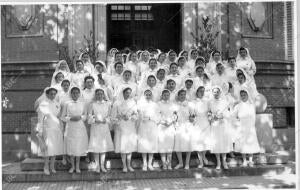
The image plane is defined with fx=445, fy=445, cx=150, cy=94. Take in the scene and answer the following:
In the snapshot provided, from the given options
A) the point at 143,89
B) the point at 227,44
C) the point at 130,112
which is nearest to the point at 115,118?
the point at 130,112

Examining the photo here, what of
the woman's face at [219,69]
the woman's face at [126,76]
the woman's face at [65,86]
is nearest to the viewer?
the woman's face at [65,86]

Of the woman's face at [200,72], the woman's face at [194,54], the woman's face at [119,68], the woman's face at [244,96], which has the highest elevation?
the woman's face at [194,54]

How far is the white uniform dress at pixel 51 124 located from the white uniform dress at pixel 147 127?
57.7 inches

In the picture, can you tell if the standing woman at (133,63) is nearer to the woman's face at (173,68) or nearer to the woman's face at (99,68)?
the woman's face at (99,68)

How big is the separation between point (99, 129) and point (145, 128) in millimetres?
843

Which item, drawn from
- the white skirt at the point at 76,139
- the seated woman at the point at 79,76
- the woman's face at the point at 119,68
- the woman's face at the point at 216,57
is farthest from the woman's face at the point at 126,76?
the woman's face at the point at 216,57

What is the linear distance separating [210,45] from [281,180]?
384cm

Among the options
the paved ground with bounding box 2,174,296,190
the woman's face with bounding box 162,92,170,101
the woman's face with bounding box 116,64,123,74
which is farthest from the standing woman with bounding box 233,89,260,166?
the woman's face with bounding box 116,64,123,74

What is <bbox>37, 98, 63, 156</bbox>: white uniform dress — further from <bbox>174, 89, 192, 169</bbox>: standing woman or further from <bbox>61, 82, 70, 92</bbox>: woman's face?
<bbox>174, 89, 192, 169</bbox>: standing woman

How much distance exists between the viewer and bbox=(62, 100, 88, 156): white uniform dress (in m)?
7.95

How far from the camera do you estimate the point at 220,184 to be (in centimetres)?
765

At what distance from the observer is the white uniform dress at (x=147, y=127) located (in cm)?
813

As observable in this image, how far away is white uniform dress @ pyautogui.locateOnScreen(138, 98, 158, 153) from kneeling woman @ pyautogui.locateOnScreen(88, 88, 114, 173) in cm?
57

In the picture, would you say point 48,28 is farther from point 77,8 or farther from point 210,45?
point 210,45
